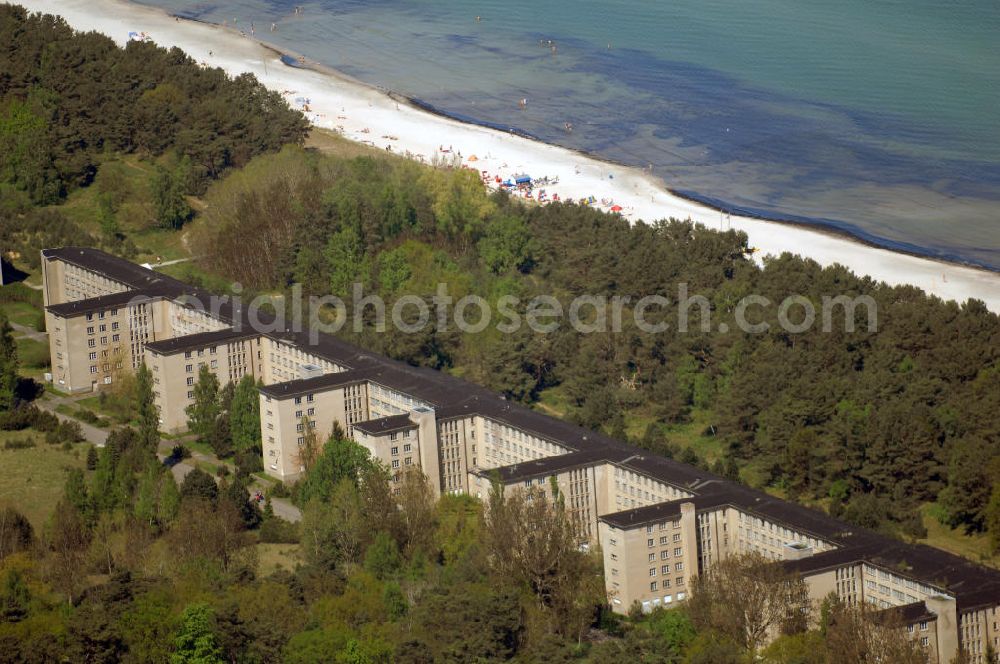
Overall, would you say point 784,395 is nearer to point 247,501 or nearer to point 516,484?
point 516,484

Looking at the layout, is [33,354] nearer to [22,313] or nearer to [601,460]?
[22,313]

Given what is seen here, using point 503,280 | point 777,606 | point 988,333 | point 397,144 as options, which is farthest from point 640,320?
point 397,144

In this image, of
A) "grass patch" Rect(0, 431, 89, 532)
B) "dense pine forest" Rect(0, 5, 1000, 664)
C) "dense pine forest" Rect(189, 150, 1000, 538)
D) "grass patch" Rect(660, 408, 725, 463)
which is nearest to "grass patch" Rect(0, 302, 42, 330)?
"dense pine forest" Rect(0, 5, 1000, 664)

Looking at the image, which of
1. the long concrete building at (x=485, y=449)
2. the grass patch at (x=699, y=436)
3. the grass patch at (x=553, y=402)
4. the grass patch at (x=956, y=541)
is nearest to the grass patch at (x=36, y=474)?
the long concrete building at (x=485, y=449)

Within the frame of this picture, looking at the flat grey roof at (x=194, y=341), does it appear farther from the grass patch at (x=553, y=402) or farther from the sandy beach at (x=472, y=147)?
the sandy beach at (x=472, y=147)

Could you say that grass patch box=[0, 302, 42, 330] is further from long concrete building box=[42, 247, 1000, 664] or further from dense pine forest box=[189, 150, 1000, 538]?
dense pine forest box=[189, 150, 1000, 538]

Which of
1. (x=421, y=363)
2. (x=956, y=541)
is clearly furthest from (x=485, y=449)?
(x=956, y=541)

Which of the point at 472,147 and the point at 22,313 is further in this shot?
the point at 472,147
